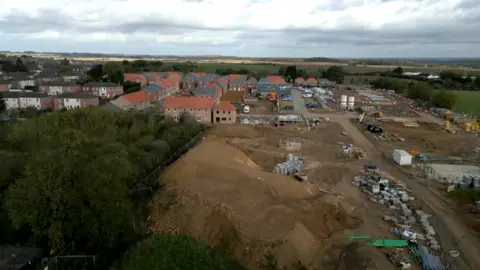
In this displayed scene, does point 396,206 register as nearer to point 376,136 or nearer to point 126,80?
point 376,136

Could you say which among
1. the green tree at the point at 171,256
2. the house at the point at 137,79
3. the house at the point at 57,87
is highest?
the house at the point at 137,79

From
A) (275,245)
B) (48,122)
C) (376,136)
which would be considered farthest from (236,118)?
(275,245)

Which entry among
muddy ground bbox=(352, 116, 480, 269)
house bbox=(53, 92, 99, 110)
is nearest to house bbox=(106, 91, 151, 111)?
house bbox=(53, 92, 99, 110)

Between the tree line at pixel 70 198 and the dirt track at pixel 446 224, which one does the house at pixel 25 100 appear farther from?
the dirt track at pixel 446 224

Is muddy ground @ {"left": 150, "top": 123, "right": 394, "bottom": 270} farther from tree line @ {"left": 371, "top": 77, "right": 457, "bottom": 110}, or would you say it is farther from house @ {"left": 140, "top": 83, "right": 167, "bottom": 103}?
tree line @ {"left": 371, "top": 77, "right": 457, "bottom": 110}

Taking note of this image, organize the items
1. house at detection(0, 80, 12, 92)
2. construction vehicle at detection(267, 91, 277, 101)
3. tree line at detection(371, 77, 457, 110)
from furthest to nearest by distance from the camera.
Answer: construction vehicle at detection(267, 91, 277, 101), house at detection(0, 80, 12, 92), tree line at detection(371, 77, 457, 110)

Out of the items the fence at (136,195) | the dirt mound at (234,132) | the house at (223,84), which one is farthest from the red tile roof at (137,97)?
the house at (223,84)
